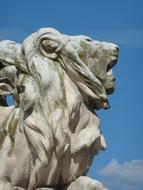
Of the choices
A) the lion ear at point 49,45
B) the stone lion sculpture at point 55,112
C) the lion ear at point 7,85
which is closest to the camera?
the stone lion sculpture at point 55,112

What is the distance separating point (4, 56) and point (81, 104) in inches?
57.0

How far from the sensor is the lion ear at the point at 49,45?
28.5ft

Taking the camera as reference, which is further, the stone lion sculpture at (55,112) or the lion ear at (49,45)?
the lion ear at (49,45)

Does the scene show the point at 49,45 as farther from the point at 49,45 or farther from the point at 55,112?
the point at 55,112

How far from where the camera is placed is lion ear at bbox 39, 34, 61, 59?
869 cm

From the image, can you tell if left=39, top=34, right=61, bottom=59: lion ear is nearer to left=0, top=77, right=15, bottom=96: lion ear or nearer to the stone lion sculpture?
the stone lion sculpture

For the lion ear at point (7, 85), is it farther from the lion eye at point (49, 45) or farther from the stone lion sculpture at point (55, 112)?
the lion eye at point (49, 45)

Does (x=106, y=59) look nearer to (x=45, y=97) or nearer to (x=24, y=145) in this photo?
(x=45, y=97)

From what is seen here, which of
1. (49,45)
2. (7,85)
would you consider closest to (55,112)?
(49,45)

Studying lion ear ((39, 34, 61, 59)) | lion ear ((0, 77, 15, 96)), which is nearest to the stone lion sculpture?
lion ear ((39, 34, 61, 59))

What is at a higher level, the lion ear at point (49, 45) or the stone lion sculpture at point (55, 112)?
the lion ear at point (49, 45)

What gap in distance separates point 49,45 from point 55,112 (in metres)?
0.87

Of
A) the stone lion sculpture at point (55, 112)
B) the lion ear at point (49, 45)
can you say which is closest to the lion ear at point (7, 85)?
the stone lion sculpture at point (55, 112)

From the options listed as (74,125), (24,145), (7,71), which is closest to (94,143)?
(74,125)
